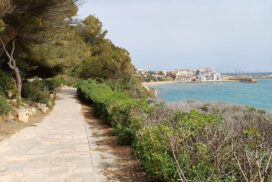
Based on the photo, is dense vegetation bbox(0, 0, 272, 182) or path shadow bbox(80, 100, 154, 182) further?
path shadow bbox(80, 100, 154, 182)

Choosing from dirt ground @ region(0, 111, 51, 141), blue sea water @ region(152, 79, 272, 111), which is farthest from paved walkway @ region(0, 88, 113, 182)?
blue sea water @ region(152, 79, 272, 111)

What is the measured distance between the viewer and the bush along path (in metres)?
7.59

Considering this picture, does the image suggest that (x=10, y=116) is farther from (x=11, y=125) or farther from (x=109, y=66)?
(x=109, y=66)

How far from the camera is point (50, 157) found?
940cm

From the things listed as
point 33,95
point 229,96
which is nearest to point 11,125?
point 33,95

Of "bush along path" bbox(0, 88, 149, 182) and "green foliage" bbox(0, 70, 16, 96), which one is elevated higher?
"green foliage" bbox(0, 70, 16, 96)

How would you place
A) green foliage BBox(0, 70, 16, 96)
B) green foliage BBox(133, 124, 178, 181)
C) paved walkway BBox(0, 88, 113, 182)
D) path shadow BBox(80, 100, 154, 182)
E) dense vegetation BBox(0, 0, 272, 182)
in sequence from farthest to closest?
green foliage BBox(0, 70, 16, 96), paved walkway BBox(0, 88, 113, 182), path shadow BBox(80, 100, 154, 182), green foliage BBox(133, 124, 178, 181), dense vegetation BBox(0, 0, 272, 182)

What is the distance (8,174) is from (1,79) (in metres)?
14.6

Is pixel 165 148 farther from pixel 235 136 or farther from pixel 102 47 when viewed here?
pixel 102 47

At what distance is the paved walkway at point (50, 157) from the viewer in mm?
7574

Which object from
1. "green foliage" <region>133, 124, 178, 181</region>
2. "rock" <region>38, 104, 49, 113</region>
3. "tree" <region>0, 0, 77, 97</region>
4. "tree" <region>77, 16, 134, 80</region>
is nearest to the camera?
"green foliage" <region>133, 124, 178, 181</region>

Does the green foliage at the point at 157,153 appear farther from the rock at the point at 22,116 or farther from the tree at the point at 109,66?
the tree at the point at 109,66

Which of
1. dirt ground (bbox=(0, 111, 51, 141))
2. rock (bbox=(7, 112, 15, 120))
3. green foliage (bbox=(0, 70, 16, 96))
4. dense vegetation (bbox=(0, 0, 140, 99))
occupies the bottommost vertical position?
dirt ground (bbox=(0, 111, 51, 141))

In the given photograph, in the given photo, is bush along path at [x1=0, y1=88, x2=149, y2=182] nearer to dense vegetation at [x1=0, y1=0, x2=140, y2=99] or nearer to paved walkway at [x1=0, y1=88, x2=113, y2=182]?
paved walkway at [x1=0, y1=88, x2=113, y2=182]
